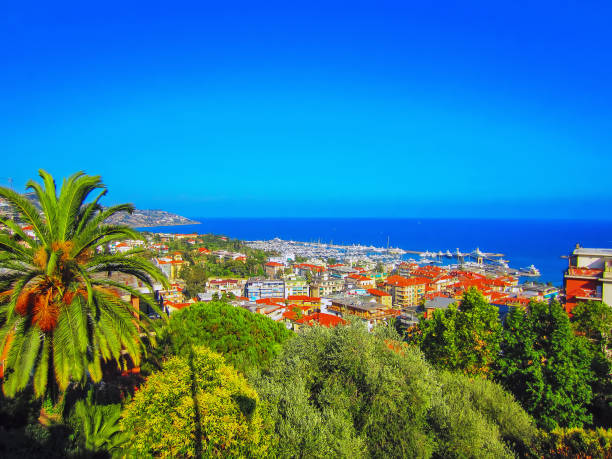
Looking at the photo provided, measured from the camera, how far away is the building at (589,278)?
46.7ft

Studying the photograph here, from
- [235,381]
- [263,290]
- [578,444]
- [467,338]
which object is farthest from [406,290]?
[235,381]

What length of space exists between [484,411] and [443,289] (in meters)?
47.2

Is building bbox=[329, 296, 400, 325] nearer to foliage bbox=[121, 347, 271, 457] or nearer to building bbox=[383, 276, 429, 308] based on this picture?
building bbox=[383, 276, 429, 308]

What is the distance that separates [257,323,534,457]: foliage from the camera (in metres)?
7.06

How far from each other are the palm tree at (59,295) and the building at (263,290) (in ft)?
138

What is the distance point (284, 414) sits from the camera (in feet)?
24.2

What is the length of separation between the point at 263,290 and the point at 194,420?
42601 millimetres

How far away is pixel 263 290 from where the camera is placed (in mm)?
48438

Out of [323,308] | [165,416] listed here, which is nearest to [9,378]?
[165,416]

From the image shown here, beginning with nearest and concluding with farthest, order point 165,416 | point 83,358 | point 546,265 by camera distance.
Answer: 1. point 83,358
2. point 165,416
3. point 546,265

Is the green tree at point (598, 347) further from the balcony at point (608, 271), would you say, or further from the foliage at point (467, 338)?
the foliage at point (467, 338)

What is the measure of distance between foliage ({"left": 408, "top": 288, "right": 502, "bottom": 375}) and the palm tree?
30.7 ft

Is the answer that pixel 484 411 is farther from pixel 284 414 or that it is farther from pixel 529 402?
pixel 284 414

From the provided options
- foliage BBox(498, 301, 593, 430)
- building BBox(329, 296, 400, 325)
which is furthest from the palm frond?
building BBox(329, 296, 400, 325)
